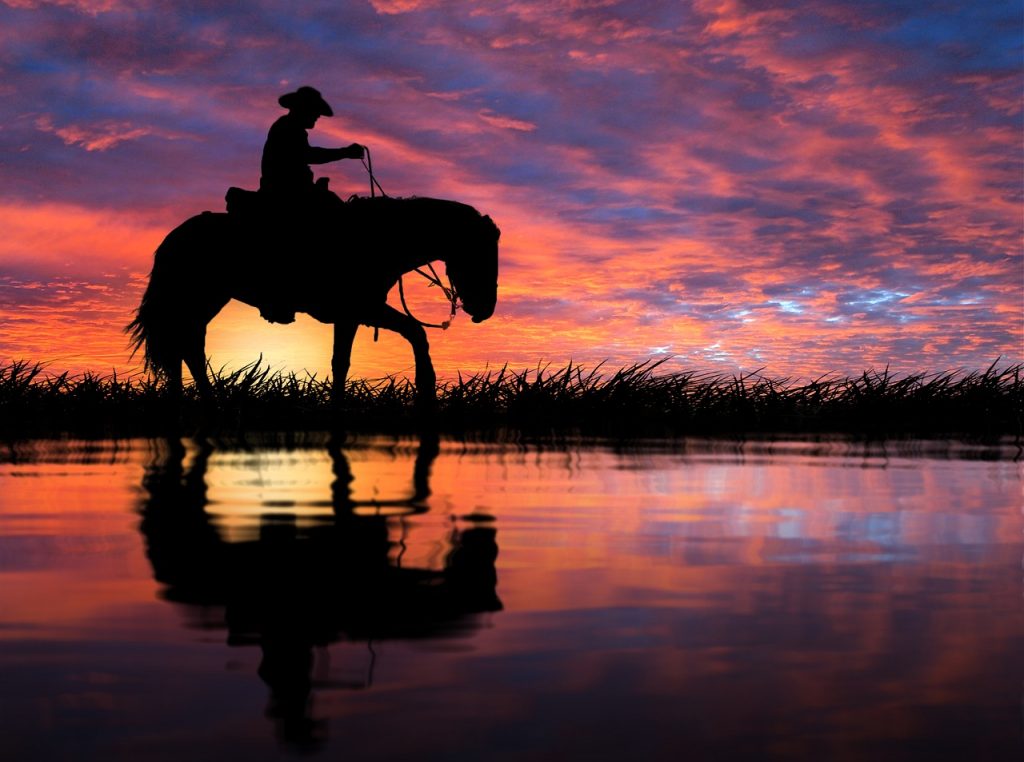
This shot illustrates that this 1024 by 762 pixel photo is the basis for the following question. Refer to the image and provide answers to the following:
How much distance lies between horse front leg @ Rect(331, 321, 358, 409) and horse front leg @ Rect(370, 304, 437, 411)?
0.34m

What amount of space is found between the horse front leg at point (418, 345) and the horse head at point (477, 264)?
28.6 inches

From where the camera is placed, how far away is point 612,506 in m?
5.12

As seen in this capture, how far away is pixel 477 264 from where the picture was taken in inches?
527

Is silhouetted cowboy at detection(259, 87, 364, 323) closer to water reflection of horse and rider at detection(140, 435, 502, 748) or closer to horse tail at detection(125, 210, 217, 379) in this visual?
horse tail at detection(125, 210, 217, 379)

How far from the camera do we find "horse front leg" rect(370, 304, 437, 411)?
42.5ft

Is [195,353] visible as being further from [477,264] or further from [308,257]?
[477,264]

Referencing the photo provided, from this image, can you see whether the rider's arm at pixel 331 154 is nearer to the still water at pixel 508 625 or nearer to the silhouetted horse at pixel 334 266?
the silhouetted horse at pixel 334 266

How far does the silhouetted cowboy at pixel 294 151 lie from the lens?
1272cm

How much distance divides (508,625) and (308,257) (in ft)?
36.5

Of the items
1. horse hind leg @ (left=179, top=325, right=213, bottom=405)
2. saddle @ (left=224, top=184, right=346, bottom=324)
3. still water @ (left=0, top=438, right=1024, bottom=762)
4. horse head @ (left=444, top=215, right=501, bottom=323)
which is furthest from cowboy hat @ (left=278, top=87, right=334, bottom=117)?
still water @ (left=0, top=438, right=1024, bottom=762)

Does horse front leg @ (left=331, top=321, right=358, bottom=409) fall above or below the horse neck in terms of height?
below

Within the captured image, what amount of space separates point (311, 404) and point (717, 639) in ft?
39.7

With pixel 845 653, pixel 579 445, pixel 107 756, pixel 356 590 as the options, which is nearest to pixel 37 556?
pixel 356 590

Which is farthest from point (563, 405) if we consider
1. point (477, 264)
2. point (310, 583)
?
point (310, 583)
